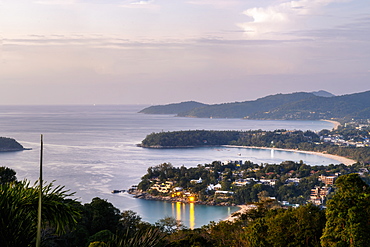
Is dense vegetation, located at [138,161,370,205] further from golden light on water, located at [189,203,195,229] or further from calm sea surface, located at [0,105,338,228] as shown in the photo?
calm sea surface, located at [0,105,338,228]

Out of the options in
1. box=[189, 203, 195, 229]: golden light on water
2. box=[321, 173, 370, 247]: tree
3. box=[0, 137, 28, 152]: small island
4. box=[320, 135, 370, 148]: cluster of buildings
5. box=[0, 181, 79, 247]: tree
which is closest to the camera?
box=[0, 181, 79, 247]: tree

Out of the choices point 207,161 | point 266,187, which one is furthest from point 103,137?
point 266,187

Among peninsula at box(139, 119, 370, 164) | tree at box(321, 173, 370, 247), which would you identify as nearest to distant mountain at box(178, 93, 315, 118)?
peninsula at box(139, 119, 370, 164)

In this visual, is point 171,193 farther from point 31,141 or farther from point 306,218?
point 31,141

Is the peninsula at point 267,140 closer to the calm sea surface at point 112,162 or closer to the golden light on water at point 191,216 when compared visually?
the calm sea surface at point 112,162

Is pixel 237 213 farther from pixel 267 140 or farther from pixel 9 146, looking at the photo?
pixel 267 140

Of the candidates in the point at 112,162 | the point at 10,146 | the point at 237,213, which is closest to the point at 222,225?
the point at 237,213

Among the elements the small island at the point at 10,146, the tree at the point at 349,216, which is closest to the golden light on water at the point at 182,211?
the tree at the point at 349,216
